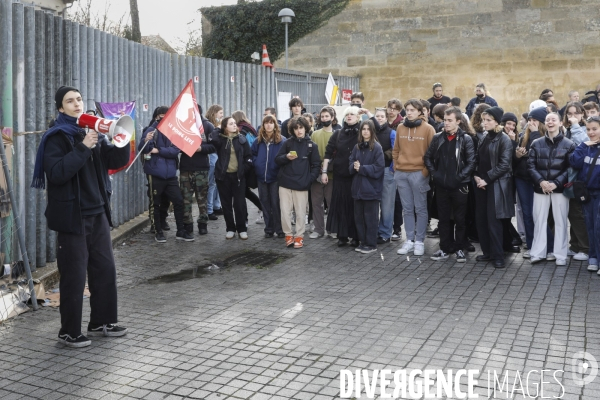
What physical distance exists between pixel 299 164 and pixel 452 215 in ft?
7.26

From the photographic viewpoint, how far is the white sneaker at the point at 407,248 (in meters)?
9.43

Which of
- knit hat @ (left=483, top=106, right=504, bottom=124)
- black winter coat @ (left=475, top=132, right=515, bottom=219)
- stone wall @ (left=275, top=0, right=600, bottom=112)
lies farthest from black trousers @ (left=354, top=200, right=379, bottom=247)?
stone wall @ (left=275, top=0, right=600, bottom=112)

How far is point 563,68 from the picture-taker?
19.3 meters

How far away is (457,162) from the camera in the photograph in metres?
8.79

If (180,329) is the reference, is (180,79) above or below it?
above

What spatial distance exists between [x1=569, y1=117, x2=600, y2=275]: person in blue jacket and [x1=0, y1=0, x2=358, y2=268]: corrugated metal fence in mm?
6039

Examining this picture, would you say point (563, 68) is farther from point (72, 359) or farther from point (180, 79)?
point (72, 359)

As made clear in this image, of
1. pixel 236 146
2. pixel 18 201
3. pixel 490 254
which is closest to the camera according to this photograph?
pixel 18 201

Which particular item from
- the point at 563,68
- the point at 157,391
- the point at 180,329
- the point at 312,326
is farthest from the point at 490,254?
the point at 563,68

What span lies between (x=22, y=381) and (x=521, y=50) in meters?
17.3

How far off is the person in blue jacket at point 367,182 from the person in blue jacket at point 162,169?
2.49 m

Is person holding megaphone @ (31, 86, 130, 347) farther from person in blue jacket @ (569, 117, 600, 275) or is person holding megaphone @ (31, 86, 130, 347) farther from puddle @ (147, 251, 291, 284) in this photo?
person in blue jacket @ (569, 117, 600, 275)

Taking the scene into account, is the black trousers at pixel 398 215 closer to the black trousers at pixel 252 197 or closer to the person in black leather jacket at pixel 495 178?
the person in black leather jacket at pixel 495 178

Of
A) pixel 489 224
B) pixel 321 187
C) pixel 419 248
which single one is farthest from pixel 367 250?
pixel 489 224
